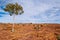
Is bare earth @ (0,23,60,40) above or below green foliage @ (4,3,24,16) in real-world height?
below

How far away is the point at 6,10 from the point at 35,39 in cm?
1522

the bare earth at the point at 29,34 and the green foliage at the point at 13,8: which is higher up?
the green foliage at the point at 13,8

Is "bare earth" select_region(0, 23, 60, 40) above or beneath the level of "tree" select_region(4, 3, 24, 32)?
beneath

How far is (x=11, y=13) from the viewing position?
4666 centimetres

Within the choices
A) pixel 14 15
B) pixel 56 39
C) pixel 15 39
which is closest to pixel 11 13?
pixel 14 15

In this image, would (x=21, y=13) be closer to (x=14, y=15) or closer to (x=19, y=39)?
(x=14, y=15)

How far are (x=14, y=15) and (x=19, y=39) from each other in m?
13.0

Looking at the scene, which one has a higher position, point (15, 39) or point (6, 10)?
point (6, 10)

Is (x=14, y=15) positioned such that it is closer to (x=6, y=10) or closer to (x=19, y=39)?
(x=6, y=10)

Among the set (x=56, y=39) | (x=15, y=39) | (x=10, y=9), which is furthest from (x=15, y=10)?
(x=56, y=39)

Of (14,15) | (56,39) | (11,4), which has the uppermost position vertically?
Answer: (11,4)

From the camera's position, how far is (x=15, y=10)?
46281 millimetres

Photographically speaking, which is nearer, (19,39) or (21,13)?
(19,39)

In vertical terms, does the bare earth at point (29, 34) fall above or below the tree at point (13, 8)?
below
